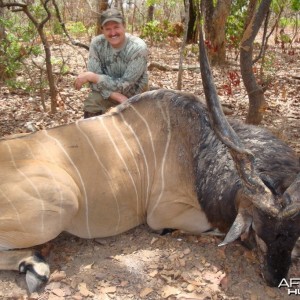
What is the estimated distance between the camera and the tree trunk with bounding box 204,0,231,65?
8016mm

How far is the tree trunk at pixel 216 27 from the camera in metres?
8.02

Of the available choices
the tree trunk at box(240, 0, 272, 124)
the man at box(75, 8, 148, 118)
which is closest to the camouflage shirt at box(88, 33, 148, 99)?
the man at box(75, 8, 148, 118)

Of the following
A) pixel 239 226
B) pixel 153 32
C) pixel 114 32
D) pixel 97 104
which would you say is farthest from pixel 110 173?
pixel 153 32

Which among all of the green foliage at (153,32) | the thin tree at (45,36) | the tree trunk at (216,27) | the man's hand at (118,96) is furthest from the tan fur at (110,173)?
the green foliage at (153,32)

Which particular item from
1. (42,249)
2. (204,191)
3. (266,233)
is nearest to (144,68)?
(204,191)

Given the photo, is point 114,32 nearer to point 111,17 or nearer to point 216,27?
point 111,17

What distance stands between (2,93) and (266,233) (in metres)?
4.99

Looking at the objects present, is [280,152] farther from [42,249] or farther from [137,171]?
[42,249]

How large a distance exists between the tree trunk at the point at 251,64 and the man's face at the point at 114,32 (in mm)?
1094

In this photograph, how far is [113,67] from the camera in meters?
4.36

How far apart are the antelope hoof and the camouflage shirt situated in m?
1.86

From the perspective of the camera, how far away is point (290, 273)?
8.66 ft

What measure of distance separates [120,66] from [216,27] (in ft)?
14.0

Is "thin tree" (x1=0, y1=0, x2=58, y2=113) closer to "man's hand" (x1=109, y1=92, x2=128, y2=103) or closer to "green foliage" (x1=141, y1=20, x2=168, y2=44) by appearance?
"man's hand" (x1=109, y1=92, x2=128, y2=103)
